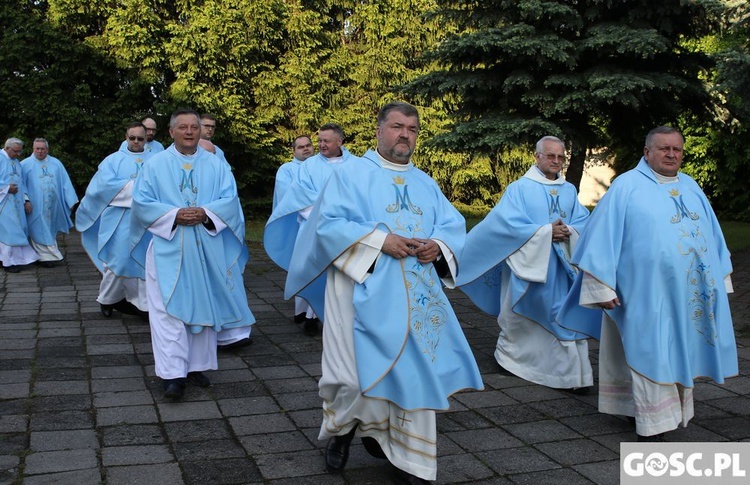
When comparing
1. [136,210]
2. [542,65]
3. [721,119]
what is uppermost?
[542,65]

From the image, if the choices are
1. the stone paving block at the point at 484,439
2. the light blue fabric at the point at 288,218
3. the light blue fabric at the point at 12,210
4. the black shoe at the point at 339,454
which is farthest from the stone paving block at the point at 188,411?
the light blue fabric at the point at 12,210

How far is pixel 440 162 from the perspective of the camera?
902 inches

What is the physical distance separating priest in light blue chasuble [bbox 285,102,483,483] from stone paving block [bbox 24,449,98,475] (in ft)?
4.37

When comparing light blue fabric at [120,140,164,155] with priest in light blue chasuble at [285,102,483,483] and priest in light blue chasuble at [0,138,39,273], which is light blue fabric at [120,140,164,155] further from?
priest in light blue chasuble at [285,102,483,483]

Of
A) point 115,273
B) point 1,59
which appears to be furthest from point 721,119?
point 1,59

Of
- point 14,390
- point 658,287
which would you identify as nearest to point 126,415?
point 14,390

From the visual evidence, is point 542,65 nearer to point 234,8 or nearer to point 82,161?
point 234,8

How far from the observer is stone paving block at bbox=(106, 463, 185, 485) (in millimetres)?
4168

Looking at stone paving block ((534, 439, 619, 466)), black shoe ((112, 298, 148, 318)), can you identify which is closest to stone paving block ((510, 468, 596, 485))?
stone paving block ((534, 439, 619, 466))

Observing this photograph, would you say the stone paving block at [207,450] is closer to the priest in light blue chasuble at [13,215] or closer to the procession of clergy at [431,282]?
the procession of clergy at [431,282]

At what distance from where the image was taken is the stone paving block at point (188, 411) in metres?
5.28

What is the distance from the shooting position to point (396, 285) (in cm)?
425

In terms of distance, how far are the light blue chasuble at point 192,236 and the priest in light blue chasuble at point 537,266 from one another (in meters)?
1.97

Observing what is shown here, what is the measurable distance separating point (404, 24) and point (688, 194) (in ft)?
60.1
